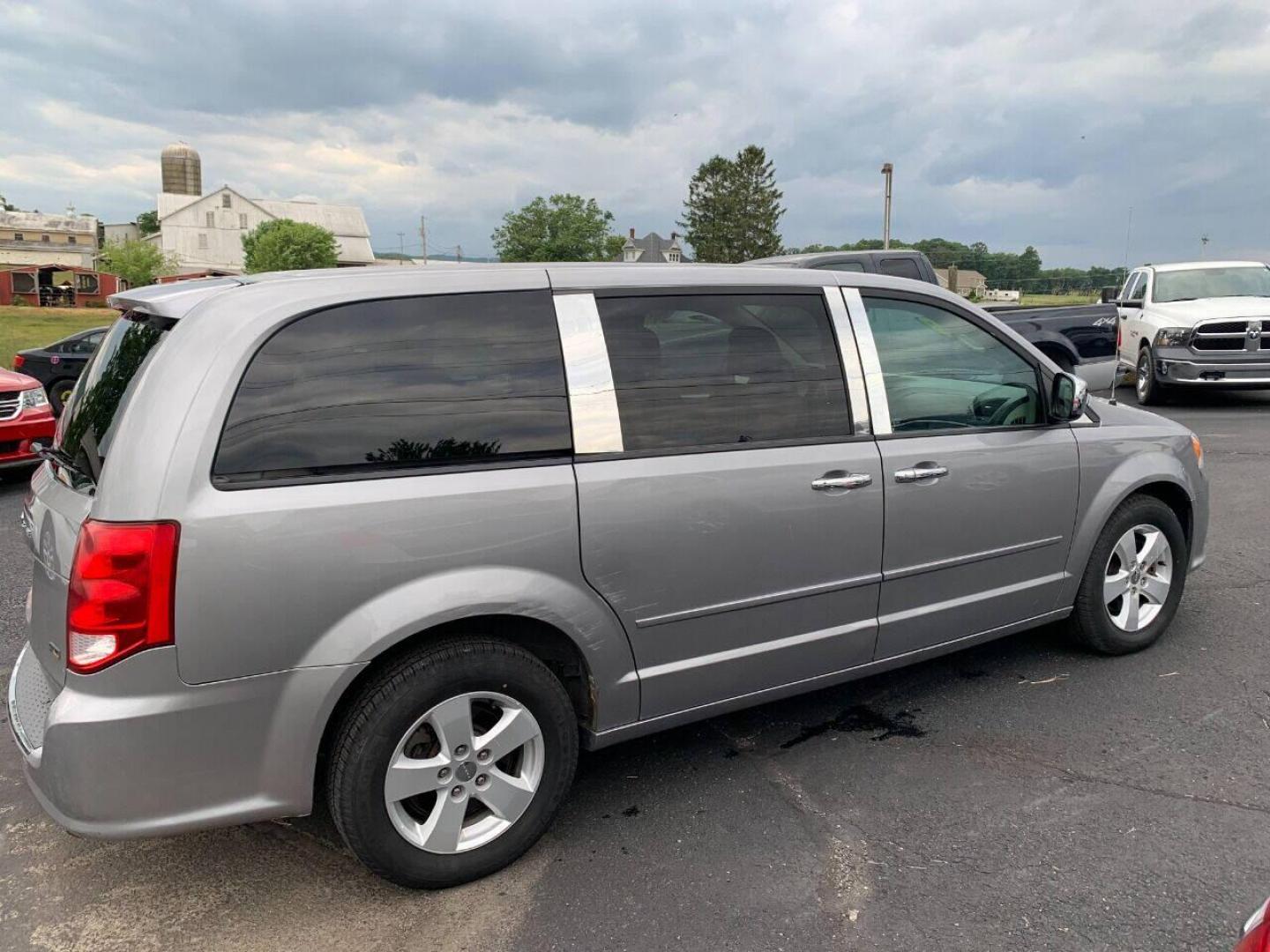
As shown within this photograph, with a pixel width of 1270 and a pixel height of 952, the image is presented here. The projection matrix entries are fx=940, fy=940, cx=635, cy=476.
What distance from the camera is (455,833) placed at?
270cm

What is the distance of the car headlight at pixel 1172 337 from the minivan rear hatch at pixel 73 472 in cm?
1272

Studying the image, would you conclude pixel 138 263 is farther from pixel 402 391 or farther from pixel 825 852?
pixel 825 852

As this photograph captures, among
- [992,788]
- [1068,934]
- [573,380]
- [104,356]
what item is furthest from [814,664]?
[104,356]

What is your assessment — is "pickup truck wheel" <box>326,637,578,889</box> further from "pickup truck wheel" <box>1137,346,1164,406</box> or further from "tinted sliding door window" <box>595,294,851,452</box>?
"pickup truck wheel" <box>1137,346,1164,406</box>

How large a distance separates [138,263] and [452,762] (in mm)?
96981

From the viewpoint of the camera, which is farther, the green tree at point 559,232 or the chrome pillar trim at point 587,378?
the green tree at point 559,232

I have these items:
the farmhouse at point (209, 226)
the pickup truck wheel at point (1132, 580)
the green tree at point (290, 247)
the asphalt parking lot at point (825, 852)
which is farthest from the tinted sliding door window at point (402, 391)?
the farmhouse at point (209, 226)

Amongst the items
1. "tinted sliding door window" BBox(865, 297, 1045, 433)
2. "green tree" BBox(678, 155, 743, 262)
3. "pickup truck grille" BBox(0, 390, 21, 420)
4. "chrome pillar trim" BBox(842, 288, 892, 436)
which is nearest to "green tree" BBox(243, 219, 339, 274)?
"green tree" BBox(678, 155, 743, 262)

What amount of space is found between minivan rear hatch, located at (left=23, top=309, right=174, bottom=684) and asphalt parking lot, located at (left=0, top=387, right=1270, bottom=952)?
0.80 metres

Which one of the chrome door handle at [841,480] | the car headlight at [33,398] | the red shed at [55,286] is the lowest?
the chrome door handle at [841,480]

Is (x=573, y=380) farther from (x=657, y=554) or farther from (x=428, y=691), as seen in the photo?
(x=428, y=691)

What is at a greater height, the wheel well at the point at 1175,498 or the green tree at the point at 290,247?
the green tree at the point at 290,247

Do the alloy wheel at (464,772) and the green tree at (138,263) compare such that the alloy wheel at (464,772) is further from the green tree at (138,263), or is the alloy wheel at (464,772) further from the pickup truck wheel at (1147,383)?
the green tree at (138,263)

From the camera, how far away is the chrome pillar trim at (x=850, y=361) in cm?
340
